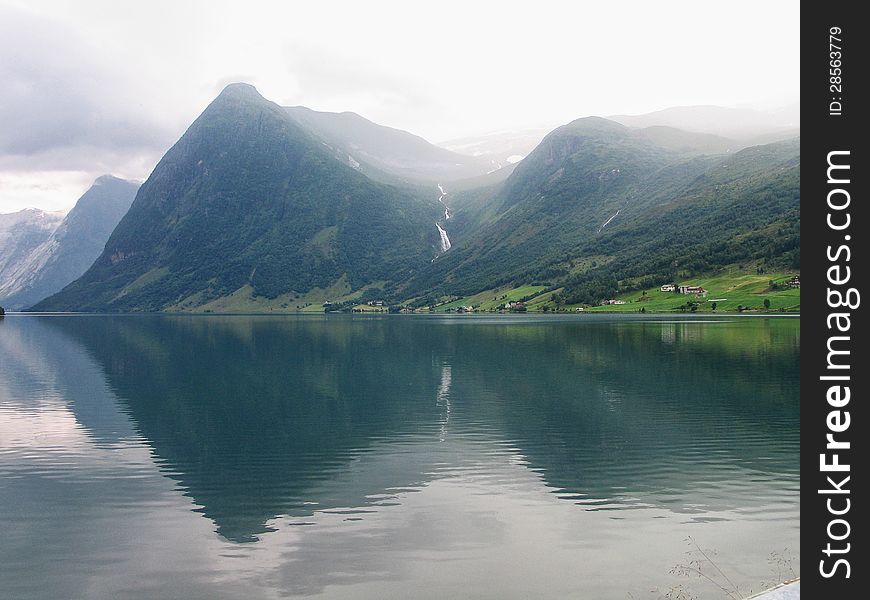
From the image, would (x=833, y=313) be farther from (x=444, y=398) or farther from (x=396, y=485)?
(x=444, y=398)

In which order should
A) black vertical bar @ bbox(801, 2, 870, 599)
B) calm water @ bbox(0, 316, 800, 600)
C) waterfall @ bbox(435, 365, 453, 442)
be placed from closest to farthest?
1. black vertical bar @ bbox(801, 2, 870, 599)
2. calm water @ bbox(0, 316, 800, 600)
3. waterfall @ bbox(435, 365, 453, 442)

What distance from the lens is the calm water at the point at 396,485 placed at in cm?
2359

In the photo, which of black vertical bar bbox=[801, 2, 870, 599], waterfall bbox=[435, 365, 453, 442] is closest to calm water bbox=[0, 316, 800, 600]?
waterfall bbox=[435, 365, 453, 442]

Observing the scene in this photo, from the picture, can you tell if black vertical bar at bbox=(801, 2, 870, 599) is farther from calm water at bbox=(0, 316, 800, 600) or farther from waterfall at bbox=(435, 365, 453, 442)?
waterfall at bbox=(435, 365, 453, 442)

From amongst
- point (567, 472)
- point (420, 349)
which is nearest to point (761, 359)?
point (420, 349)

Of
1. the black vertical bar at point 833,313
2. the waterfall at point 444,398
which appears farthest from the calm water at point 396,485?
the black vertical bar at point 833,313

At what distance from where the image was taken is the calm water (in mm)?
23594

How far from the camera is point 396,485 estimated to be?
35.4 meters

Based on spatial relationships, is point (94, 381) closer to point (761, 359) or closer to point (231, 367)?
point (231, 367)

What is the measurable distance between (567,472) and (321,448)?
54.2 ft

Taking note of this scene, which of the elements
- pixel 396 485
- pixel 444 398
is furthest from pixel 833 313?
pixel 444 398

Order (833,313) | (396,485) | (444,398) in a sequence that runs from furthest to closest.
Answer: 1. (444,398)
2. (396,485)
3. (833,313)

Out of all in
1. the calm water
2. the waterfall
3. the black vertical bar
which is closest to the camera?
the black vertical bar

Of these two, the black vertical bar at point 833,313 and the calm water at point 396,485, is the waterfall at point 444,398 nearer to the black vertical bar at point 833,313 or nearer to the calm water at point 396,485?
the calm water at point 396,485
